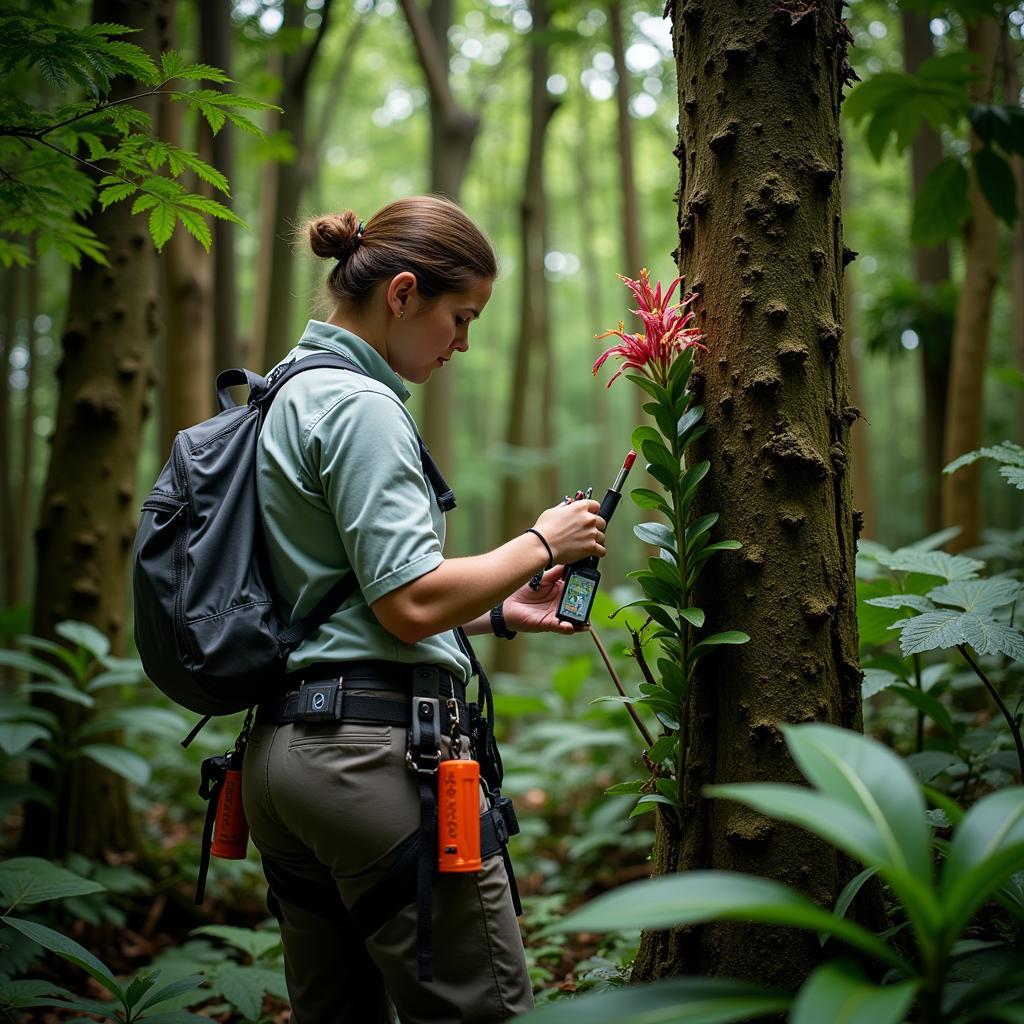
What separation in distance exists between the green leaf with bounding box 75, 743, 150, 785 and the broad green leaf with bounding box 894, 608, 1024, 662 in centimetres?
290

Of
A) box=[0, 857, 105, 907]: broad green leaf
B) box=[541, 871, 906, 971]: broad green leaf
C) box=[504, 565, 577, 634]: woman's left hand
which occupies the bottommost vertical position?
box=[0, 857, 105, 907]: broad green leaf

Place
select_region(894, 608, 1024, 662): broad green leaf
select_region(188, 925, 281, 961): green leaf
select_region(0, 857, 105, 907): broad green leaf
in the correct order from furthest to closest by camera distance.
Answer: select_region(188, 925, 281, 961): green leaf < select_region(0, 857, 105, 907): broad green leaf < select_region(894, 608, 1024, 662): broad green leaf

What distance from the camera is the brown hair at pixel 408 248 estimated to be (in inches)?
76.1

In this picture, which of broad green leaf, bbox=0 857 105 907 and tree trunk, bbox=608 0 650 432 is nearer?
broad green leaf, bbox=0 857 105 907

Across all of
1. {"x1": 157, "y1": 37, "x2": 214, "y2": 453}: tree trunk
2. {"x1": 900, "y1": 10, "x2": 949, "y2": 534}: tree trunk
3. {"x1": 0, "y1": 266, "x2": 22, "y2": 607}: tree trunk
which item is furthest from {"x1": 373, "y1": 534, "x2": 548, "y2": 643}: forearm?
{"x1": 0, "y1": 266, "x2": 22, "y2": 607}: tree trunk

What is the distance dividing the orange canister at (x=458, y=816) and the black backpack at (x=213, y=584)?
41 cm

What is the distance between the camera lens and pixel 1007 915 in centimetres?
216

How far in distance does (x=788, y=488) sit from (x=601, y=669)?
7.83 meters

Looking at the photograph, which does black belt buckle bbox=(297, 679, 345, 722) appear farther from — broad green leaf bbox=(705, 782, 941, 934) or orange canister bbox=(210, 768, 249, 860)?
broad green leaf bbox=(705, 782, 941, 934)

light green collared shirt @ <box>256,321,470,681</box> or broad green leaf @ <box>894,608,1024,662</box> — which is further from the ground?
light green collared shirt @ <box>256,321,470,681</box>

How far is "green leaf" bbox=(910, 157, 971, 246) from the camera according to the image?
3273 millimetres

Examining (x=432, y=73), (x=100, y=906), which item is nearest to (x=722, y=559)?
(x=100, y=906)

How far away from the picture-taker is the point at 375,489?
5.36ft

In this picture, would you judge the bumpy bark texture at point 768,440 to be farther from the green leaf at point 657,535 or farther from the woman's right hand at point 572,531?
the woman's right hand at point 572,531
